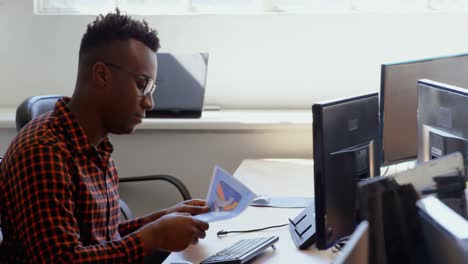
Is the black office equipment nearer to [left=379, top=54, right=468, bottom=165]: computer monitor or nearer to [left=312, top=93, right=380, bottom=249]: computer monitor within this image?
[left=379, top=54, right=468, bottom=165]: computer monitor

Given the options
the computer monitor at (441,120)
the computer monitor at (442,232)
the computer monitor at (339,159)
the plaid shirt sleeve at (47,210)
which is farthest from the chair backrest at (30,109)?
the computer monitor at (442,232)

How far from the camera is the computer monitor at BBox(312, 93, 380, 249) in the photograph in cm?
184

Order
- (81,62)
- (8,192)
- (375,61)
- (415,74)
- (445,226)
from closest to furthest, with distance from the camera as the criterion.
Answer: (445,226) < (8,192) < (81,62) < (415,74) < (375,61)

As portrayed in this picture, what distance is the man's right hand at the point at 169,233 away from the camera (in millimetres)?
1946

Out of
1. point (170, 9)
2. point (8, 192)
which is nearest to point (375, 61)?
point (170, 9)

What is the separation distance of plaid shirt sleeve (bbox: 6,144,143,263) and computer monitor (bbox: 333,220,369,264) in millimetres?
853

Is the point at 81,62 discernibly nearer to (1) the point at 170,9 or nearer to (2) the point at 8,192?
(2) the point at 8,192

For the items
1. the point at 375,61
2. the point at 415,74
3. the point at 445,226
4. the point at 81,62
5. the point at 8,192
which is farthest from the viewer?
the point at 375,61

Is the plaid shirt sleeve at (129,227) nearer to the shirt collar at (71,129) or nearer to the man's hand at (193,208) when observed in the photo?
the man's hand at (193,208)

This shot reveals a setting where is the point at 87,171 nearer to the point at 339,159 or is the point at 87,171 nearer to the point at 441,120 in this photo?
the point at 339,159

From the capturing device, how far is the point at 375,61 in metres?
3.54

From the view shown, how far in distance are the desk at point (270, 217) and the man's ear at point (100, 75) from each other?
0.51 meters

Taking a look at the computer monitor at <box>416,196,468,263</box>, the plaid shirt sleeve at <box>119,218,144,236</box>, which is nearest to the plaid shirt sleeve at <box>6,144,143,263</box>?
the plaid shirt sleeve at <box>119,218,144,236</box>

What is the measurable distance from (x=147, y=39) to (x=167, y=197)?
162 centimetres
